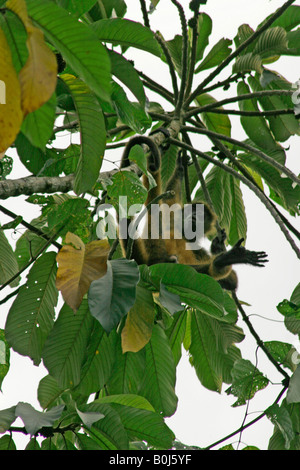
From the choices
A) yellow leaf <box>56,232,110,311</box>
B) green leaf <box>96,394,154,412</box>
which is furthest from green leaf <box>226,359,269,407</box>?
yellow leaf <box>56,232,110,311</box>

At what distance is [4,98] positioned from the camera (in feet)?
3.21

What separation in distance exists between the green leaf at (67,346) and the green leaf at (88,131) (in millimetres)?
715

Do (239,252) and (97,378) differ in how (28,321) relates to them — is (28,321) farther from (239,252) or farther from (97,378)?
(239,252)

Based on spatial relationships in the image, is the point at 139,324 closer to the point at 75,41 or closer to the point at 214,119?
the point at 75,41

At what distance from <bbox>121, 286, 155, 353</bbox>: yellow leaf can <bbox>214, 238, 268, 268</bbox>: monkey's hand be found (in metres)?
1.21

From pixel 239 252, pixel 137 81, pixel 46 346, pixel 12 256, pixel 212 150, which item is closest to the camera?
pixel 137 81

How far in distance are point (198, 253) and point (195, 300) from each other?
246cm

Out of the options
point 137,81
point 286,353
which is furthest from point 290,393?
point 137,81

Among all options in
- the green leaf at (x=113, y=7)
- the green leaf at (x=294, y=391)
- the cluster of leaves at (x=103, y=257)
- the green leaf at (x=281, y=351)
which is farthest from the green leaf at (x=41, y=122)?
the green leaf at (x=281, y=351)

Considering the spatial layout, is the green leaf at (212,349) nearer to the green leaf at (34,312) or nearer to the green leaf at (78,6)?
the green leaf at (34,312)

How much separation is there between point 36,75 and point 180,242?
3676 mm

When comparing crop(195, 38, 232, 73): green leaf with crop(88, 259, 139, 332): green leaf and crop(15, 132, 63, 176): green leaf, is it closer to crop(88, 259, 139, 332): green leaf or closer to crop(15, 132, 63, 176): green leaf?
crop(15, 132, 63, 176): green leaf

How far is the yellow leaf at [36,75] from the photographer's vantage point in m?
0.87

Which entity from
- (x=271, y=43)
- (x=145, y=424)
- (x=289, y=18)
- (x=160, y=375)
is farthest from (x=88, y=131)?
(x=289, y=18)
